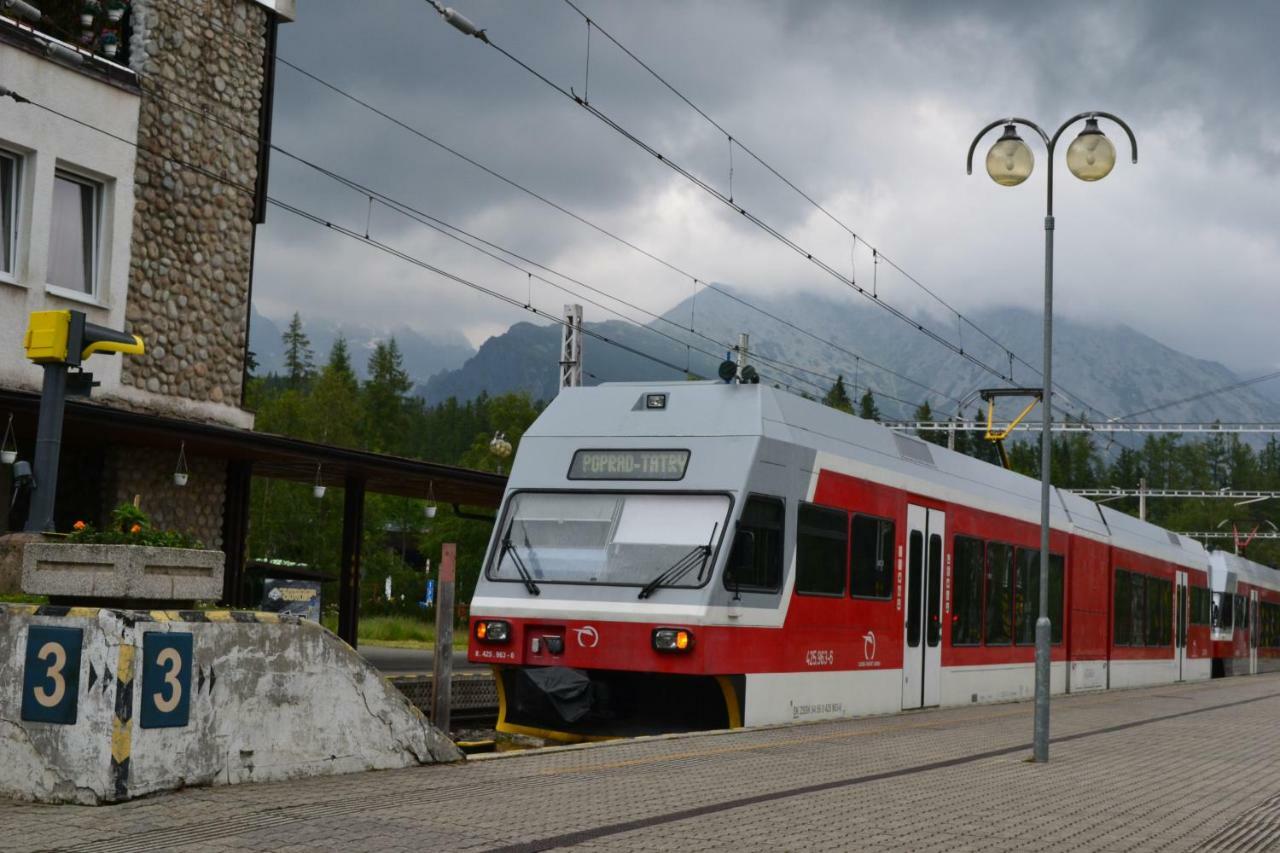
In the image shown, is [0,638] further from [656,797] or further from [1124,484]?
[1124,484]

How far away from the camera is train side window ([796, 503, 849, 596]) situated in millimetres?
14750

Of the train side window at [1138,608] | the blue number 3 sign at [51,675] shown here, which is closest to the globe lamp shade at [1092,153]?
the blue number 3 sign at [51,675]

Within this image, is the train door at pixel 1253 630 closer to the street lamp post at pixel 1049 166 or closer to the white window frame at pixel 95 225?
the street lamp post at pixel 1049 166

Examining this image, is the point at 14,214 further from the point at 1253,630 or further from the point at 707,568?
the point at 1253,630

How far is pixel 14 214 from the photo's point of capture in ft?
62.0

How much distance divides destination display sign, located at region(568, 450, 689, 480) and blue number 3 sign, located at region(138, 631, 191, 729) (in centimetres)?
640

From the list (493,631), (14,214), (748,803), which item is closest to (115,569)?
(748,803)

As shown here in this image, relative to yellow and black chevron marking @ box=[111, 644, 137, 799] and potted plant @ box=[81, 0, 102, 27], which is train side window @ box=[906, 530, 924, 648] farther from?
potted plant @ box=[81, 0, 102, 27]

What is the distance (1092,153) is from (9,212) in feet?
41.5

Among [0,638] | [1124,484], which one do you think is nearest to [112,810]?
[0,638]

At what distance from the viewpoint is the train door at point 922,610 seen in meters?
17.5

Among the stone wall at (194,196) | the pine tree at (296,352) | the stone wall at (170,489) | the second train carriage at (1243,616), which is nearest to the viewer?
the stone wall at (170,489)

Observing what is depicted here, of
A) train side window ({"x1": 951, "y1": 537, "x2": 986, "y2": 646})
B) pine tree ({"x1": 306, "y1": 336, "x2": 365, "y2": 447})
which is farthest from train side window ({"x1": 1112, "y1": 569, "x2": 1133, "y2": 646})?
pine tree ({"x1": 306, "y1": 336, "x2": 365, "y2": 447})

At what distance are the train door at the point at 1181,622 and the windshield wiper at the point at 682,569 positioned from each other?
67.7 ft
